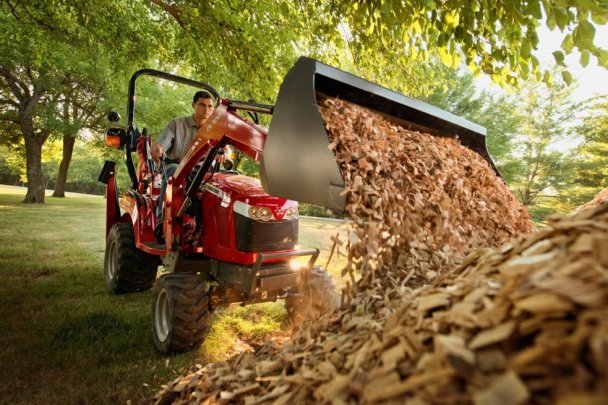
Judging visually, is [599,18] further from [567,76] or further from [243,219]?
[243,219]

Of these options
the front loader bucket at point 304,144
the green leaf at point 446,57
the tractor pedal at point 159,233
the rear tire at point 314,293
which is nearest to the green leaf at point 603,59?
the green leaf at point 446,57

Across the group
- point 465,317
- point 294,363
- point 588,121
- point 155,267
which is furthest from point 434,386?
point 588,121

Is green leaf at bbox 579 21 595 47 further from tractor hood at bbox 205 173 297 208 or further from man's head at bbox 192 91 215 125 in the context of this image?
man's head at bbox 192 91 215 125

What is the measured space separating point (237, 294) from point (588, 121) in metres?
19.3

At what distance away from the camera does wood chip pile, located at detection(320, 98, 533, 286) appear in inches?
67.0

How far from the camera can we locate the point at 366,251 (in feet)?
5.47

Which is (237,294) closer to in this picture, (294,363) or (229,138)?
(229,138)

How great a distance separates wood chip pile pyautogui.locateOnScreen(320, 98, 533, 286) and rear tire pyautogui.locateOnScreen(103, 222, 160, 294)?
→ 10.3 feet

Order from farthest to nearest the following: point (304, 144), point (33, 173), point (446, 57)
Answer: point (33, 173) → point (446, 57) → point (304, 144)

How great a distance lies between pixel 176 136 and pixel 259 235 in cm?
187

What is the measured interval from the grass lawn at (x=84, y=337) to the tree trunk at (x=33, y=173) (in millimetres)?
14933

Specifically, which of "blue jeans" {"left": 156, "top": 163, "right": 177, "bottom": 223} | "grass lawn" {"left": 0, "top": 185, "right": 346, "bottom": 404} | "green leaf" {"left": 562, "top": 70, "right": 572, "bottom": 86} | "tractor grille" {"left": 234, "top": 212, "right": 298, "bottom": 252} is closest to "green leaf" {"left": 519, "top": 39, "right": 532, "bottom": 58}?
"green leaf" {"left": 562, "top": 70, "right": 572, "bottom": 86}

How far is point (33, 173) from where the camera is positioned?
18.0m

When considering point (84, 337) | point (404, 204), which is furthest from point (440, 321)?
point (84, 337)
